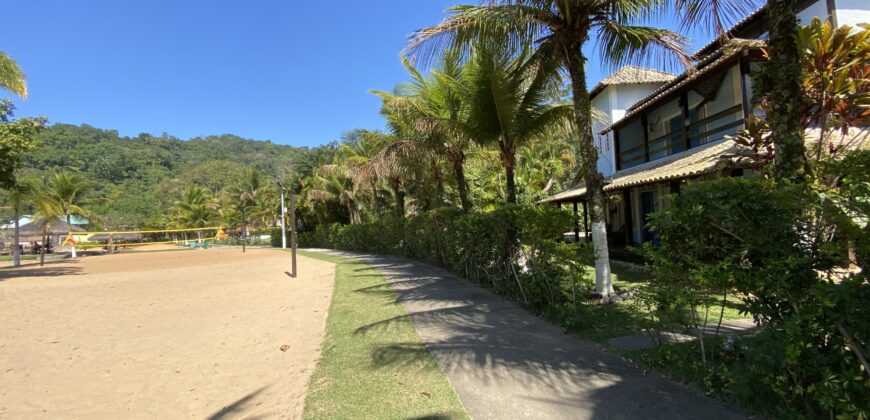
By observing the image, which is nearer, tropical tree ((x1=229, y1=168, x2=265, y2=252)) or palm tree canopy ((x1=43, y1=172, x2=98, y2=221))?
palm tree canopy ((x1=43, y1=172, x2=98, y2=221))

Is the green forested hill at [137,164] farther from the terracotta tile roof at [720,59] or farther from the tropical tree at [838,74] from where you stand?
the tropical tree at [838,74]

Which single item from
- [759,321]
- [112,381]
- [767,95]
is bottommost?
[112,381]

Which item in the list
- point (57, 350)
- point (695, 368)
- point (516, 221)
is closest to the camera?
point (695, 368)

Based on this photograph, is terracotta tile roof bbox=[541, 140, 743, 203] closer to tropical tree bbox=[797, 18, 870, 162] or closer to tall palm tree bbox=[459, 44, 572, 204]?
tropical tree bbox=[797, 18, 870, 162]

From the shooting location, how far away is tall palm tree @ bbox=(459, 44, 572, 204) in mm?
9578

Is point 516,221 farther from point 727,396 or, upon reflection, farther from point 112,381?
point 112,381

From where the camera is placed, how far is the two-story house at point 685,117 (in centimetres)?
1059

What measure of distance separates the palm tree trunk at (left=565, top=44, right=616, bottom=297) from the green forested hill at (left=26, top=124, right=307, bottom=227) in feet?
217

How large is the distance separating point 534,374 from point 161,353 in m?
5.27

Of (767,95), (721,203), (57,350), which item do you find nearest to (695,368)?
(721,203)

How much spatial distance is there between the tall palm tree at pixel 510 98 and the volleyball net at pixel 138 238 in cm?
3801

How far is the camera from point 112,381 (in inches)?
215

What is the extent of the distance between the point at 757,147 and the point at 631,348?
6102 mm

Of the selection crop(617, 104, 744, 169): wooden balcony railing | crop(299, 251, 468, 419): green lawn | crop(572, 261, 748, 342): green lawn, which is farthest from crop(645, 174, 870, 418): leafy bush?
crop(617, 104, 744, 169): wooden balcony railing
